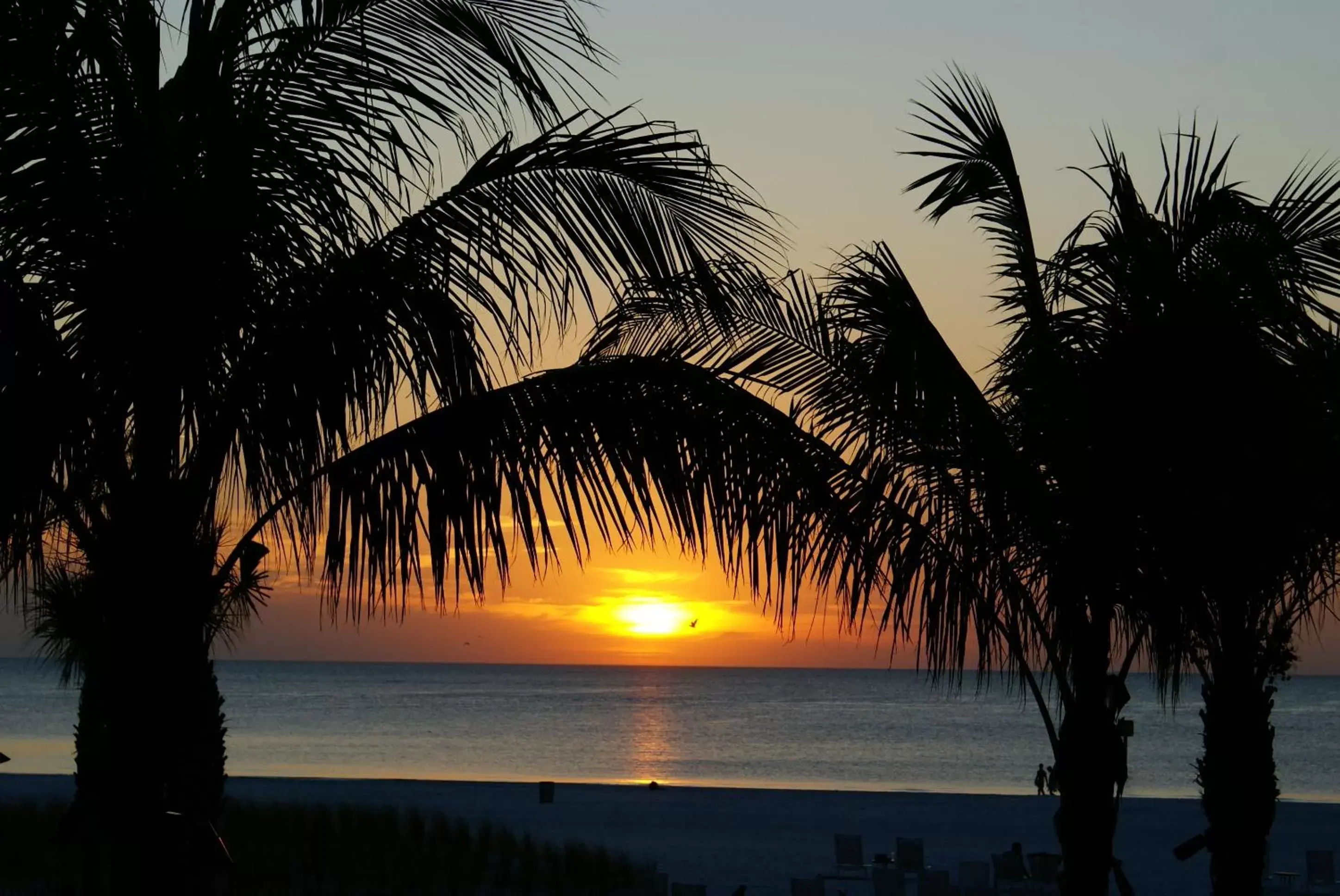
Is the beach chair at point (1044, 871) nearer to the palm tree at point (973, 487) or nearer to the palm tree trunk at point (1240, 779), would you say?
the palm tree trunk at point (1240, 779)

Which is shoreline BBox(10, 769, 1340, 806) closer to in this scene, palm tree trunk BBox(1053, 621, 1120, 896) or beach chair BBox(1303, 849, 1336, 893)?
beach chair BBox(1303, 849, 1336, 893)

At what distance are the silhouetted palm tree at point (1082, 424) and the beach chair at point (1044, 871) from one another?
237 inches

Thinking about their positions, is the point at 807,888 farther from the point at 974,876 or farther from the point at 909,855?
the point at 909,855

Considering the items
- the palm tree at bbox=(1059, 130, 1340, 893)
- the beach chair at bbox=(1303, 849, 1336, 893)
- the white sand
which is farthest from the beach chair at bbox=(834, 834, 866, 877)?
the palm tree at bbox=(1059, 130, 1340, 893)

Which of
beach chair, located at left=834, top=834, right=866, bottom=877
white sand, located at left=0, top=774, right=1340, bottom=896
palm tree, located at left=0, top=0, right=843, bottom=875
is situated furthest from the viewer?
white sand, located at left=0, top=774, right=1340, bottom=896

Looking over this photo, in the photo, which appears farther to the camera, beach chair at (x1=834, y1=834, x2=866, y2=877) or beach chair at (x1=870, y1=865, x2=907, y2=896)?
beach chair at (x1=834, y1=834, x2=866, y2=877)

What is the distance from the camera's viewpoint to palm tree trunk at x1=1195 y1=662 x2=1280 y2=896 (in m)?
9.52

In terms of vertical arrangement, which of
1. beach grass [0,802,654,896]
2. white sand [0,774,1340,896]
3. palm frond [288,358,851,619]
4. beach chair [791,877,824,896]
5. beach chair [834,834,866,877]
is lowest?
white sand [0,774,1340,896]

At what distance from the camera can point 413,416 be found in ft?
15.3

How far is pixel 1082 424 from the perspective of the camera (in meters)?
7.33

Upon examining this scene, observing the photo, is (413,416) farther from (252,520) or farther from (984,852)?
(984,852)

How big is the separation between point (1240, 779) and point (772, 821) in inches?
632

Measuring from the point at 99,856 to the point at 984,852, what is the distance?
12.8 meters

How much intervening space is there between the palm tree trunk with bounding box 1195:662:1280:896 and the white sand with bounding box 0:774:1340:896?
19.9ft
